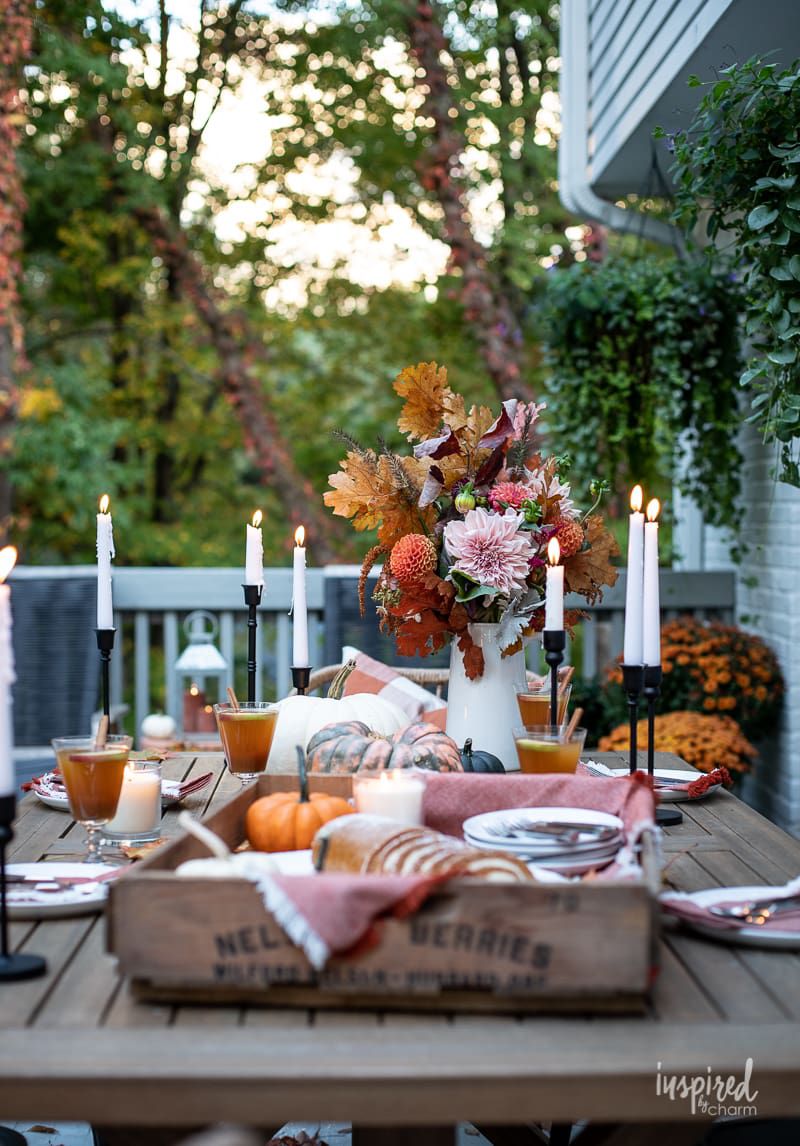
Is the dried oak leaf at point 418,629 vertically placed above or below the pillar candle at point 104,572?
below

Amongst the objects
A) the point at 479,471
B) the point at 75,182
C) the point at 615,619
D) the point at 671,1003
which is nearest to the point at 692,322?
the point at 615,619

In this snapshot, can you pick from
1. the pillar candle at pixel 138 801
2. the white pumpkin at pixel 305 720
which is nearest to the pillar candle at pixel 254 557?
the white pumpkin at pixel 305 720

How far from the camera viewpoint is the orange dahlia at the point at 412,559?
75.9 inches

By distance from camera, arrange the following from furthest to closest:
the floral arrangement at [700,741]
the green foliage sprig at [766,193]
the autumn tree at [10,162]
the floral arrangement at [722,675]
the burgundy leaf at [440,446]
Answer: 1. the autumn tree at [10,162]
2. the floral arrangement at [722,675]
3. the floral arrangement at [700,741]
4. the green foliage sprig at [766,193]
5. the burgundy leaf at [440,446]

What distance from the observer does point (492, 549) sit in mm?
1906

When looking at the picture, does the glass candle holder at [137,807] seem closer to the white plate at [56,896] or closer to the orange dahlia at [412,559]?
the white plate at [56,896]

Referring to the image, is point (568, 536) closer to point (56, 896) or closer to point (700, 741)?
point (56, 896)

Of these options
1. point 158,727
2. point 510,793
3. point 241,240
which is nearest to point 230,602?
point 158,727

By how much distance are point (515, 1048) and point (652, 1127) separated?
8.0 inches

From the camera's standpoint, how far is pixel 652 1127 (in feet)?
3.56

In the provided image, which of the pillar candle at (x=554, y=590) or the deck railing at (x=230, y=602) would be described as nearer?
the pillar candle at (x=554, y=590)

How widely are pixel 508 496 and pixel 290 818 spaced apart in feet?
2.47

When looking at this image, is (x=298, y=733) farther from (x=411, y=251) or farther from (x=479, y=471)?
(x=411, y=251)

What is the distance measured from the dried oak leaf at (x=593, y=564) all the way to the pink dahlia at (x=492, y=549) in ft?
0.47
